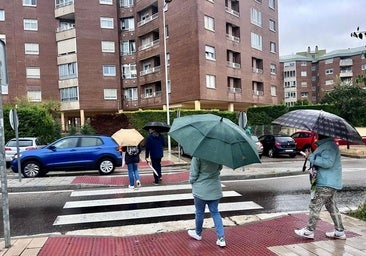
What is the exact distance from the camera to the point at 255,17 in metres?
43.1

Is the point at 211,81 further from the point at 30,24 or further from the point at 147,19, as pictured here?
the point at 30,24

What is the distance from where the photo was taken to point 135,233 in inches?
234

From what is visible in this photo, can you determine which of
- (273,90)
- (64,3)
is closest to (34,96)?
(64,3)

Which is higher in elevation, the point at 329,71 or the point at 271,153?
the point at 329,71

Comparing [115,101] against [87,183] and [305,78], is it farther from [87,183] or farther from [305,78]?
[305,78]

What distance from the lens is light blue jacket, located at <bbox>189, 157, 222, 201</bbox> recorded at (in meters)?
4.94

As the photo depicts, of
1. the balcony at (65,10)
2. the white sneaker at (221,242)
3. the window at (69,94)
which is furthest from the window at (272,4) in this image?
the white sneaker at (221,242)

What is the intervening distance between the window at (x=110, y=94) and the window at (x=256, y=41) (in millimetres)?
19054

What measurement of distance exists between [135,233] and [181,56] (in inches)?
1242

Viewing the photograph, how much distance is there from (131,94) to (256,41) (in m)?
17.9

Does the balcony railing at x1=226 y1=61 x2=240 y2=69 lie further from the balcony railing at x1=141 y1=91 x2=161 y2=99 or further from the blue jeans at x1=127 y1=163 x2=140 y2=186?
the blue jeans at x1=127 y1=163 x2=140 y2=186

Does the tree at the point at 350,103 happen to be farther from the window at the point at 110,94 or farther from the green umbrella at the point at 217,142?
the green umbrella at the point at 217,142

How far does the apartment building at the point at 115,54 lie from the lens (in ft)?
131

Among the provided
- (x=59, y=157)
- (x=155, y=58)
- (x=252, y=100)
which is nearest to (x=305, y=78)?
(x=252, y=100)
